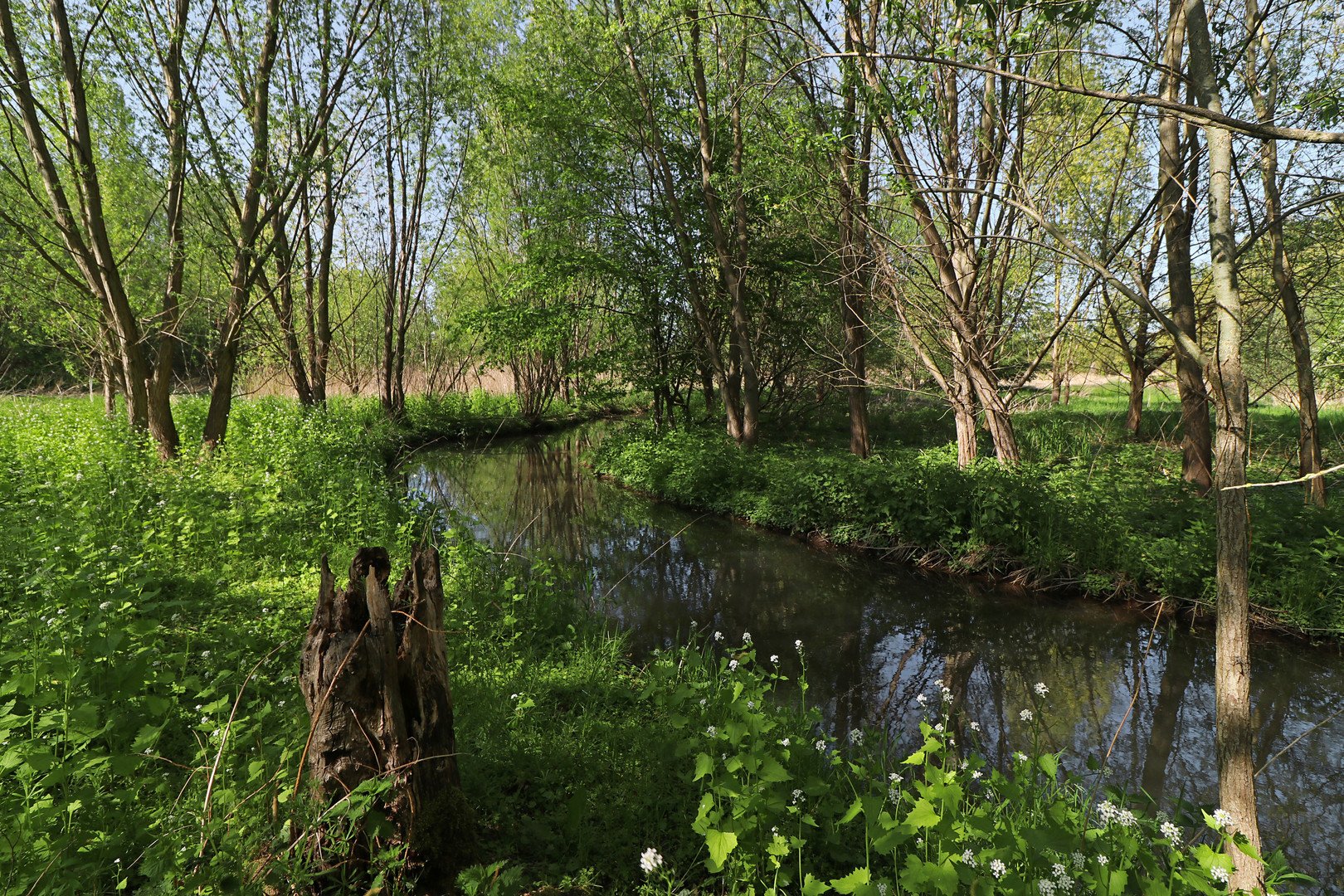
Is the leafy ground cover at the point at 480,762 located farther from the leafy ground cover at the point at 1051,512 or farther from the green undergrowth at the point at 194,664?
the leafy ground cover at the point at 1051,512

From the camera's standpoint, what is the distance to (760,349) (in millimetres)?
15641

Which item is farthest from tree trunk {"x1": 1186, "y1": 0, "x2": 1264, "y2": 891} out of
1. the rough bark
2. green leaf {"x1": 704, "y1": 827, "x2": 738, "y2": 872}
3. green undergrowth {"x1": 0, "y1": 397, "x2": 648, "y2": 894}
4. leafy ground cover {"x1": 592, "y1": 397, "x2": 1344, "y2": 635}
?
the rough bark

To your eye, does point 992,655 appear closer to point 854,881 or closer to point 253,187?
point 854,881

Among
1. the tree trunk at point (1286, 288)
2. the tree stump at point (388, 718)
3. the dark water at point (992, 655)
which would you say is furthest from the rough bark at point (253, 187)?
the tree trunk at point (1286, 288)

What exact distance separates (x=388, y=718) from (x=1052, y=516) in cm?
754

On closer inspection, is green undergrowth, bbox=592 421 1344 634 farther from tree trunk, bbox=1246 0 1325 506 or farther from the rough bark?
the rough bark

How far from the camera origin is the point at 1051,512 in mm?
7477

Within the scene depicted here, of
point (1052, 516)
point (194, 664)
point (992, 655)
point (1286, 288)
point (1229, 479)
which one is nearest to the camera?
point (1229, 479)

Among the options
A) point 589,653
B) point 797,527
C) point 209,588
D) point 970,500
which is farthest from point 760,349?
point 209,588

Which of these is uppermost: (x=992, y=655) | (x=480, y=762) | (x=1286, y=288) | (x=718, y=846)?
(x=1286, y=288)

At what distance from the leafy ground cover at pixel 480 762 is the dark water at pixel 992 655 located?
0.55 meters

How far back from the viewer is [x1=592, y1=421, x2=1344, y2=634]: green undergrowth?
20.1ft

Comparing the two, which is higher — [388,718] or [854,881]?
[388,718]

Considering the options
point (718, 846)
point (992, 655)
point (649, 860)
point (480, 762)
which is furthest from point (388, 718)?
point (992, 655)
